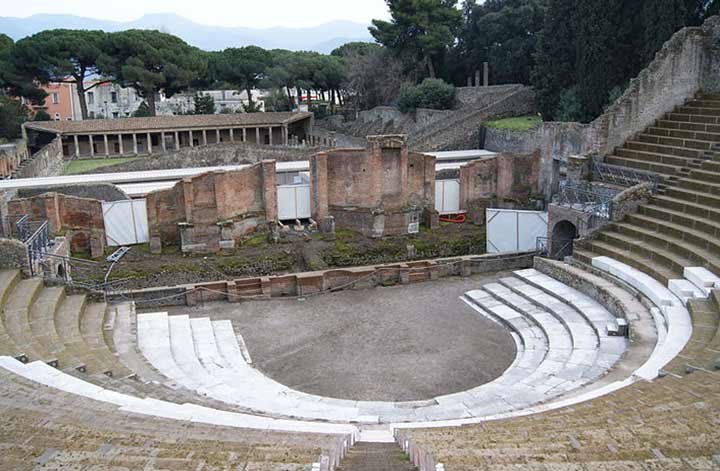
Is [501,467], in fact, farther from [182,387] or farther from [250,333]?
[250,333]

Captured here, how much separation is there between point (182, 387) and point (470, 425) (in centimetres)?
491

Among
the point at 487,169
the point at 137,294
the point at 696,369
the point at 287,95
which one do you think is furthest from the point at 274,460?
the point at 287,95

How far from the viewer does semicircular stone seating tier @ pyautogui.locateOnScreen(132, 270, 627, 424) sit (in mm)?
10586

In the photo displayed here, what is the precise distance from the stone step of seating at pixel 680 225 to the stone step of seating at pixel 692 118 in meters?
4.33

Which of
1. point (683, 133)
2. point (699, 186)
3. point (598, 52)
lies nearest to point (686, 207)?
point (699, 186)

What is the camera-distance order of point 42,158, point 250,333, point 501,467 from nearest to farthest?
point 501,467, point 250,333, point 42,158

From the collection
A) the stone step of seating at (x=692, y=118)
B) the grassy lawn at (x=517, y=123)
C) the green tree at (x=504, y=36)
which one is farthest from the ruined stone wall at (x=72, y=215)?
the green tree at (x=504, y=36)

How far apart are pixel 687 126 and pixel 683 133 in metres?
0.45

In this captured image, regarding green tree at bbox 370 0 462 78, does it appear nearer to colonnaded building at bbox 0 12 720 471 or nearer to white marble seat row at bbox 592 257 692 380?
colonnaded building at bbox 0 12 720 471

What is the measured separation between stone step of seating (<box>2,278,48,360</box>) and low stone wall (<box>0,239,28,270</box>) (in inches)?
17.8

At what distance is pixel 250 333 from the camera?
1481 centimetres

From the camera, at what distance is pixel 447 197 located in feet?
82.0

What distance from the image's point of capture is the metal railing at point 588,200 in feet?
56.4

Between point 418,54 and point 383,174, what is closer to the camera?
point 383,174
